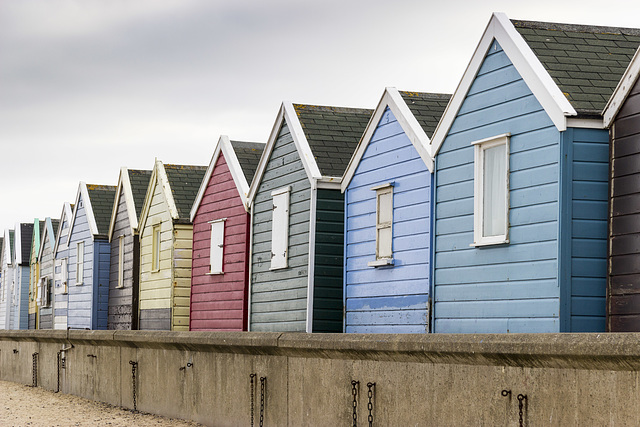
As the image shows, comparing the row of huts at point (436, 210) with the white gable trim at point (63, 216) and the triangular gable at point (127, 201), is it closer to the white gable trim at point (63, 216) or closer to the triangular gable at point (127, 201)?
the triangular gable at point (127, 201)

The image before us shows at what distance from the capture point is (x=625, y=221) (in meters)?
9.91

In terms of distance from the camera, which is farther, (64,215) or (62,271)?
(64,215)

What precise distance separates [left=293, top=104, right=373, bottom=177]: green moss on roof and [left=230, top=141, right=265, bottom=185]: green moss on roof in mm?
2209

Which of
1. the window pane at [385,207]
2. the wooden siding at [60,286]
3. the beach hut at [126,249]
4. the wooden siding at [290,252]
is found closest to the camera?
the window pane at [385,207]

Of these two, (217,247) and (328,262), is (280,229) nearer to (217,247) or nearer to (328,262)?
(328,262)

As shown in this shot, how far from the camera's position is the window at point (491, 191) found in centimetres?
1109

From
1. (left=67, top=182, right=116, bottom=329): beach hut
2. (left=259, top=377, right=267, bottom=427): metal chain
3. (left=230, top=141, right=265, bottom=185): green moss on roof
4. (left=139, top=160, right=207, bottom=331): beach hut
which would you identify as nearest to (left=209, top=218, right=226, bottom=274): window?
(left=230, top=141, right=265, bottom=185): green moss on roof

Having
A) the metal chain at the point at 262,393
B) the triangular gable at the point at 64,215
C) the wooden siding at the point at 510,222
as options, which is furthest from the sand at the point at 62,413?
the triangular gable at the point at 64,215

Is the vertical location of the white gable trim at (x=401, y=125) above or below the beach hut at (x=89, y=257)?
above

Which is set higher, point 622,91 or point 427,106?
point 427,106

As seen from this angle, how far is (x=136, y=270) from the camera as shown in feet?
75.2

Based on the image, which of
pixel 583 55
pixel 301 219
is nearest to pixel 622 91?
pixel 583 55

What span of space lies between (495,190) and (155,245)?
1227 cm

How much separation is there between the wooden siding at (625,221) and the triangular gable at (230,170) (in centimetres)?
890
